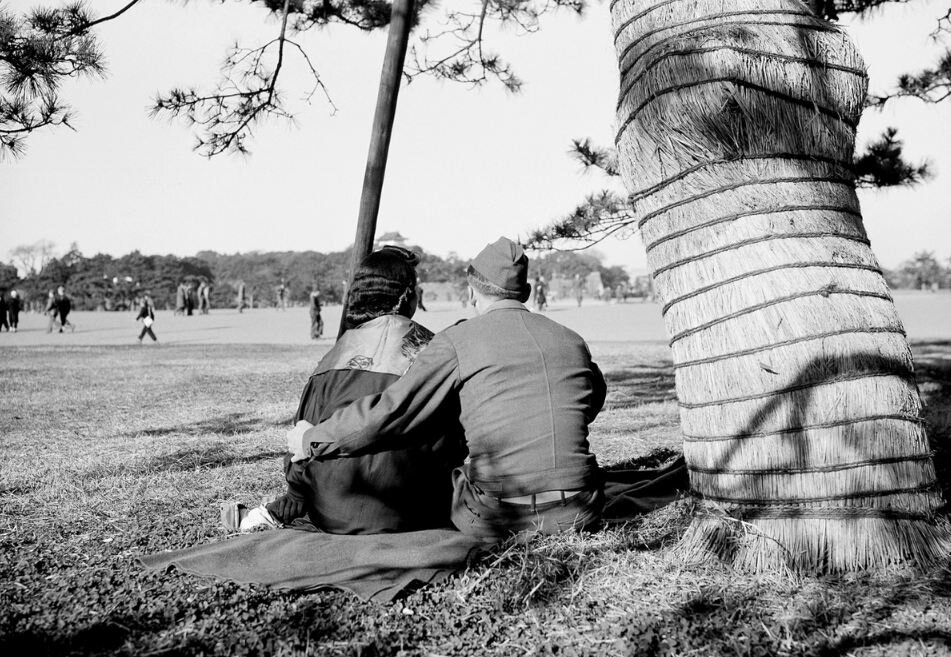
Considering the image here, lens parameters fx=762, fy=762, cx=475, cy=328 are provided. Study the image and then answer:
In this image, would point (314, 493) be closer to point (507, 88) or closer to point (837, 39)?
point (837, 39)

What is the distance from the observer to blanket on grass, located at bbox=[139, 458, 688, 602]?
2674 mm

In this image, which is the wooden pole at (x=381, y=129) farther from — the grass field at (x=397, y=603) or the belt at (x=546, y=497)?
the belt at (x=546, y=497)

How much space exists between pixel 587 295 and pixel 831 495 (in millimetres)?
74515

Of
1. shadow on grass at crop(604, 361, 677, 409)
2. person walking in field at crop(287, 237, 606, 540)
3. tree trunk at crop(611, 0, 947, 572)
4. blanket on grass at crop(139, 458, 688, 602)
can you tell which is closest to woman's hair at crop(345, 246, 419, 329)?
person walking in field at crop(287, 237, 606, 540)

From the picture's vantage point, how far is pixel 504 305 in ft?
9.81

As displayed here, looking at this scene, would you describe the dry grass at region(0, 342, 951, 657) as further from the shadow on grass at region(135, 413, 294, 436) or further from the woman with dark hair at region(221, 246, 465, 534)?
the shadow on grass at region(135, 413, 294, 436)

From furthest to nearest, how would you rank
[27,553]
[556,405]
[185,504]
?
[185,504] < [27,553] < [556,405]

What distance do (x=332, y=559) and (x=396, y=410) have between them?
0.60 metres

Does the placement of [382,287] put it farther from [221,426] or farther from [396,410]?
[221,426]

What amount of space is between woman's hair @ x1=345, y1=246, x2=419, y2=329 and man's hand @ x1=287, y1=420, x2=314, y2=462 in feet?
1.80

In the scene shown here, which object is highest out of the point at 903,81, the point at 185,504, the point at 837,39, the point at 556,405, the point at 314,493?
the point at 903,81

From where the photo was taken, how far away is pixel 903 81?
6.59m

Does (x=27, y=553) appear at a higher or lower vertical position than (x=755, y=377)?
lower

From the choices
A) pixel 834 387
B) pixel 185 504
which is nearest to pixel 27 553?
pixel 185 504
